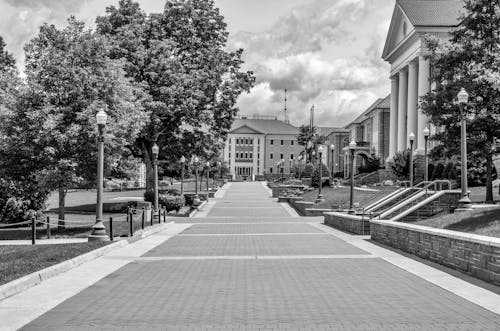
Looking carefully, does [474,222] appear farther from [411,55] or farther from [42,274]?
[411,55]

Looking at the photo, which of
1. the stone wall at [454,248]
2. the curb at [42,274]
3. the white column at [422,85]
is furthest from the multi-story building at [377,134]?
the curb at [42,274]

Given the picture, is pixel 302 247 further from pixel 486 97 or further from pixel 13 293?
pixel 486 97

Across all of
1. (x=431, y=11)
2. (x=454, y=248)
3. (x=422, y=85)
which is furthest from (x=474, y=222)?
(x=431, y=11)

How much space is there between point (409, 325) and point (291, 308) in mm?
1642

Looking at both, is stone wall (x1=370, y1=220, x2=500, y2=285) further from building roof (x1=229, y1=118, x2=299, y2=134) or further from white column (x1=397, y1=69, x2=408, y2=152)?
building roof (x1=229, y1=118, x2=299, y2=134)

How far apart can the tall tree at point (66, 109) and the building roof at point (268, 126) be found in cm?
13429

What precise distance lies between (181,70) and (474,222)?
25.3 m

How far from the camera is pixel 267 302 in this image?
8586 millimetres

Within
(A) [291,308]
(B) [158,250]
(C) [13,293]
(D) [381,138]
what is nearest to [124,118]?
(B) [158,250]

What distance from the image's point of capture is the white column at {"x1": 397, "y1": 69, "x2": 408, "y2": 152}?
64.9 metres

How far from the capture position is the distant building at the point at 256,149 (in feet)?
521

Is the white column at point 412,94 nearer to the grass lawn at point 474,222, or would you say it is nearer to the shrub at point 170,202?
the shrub at point 170,202

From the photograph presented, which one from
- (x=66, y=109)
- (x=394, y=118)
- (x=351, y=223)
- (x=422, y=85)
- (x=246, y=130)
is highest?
(x=246, y=130)

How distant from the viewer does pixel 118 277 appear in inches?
445
